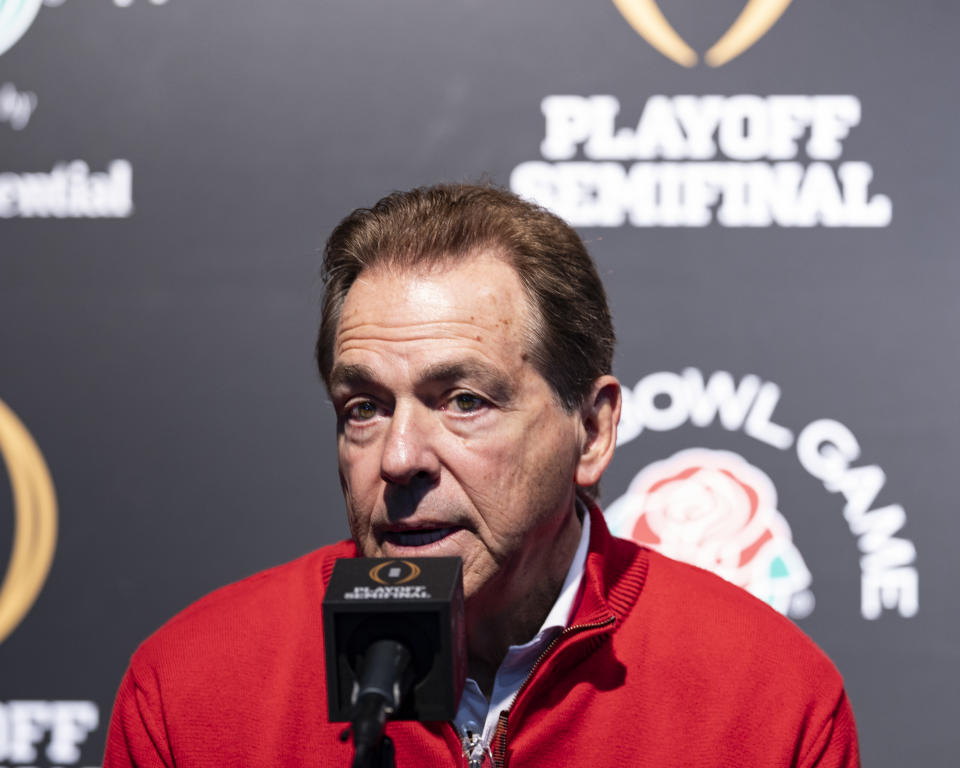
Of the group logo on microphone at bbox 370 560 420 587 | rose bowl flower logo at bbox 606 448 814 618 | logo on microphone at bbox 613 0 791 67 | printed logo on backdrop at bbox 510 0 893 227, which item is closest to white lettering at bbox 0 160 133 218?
printed logo on backdrop at bbox 510 0 893 227

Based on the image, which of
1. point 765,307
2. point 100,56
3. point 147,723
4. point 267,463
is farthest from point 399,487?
point 100,56

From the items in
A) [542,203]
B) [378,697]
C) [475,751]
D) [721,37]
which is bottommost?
[475,751]

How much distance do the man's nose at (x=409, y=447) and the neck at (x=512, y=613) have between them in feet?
0.75

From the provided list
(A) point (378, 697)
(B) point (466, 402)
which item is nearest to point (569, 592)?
(B) point (466, 402)

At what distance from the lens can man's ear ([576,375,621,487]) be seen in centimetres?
146

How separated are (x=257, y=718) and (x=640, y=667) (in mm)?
511

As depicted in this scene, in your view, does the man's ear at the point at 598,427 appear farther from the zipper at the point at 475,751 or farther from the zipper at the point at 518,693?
the zipper at the point at 475,751

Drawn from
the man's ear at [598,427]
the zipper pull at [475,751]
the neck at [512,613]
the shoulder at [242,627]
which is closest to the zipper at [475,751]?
the zipper pull at [475,751]

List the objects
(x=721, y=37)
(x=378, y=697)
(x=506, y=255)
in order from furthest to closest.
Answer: (x=721, y=37) → (x=506, y=255) → (x=378, y=697)

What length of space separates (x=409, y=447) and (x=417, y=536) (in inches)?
4.4

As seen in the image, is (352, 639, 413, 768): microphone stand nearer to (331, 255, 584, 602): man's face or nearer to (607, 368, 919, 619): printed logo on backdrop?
(331, 255, 584, 602): man's face

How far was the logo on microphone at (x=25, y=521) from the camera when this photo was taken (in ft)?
7.04

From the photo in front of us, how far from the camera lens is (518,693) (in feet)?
4.30

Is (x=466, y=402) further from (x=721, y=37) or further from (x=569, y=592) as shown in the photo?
(x=721, y=37)
